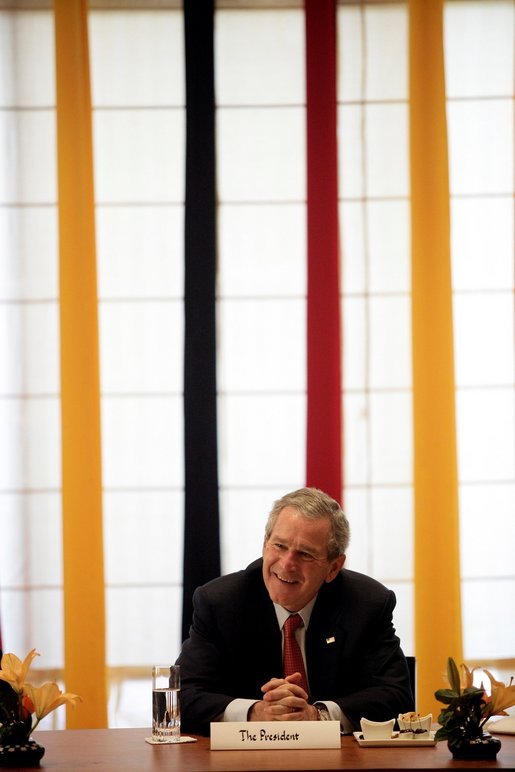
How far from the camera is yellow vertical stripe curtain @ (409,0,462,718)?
409 centimetres

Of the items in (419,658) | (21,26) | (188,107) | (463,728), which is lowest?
(419,658)

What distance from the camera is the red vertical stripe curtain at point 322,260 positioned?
414cm

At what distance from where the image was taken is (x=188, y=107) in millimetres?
4164

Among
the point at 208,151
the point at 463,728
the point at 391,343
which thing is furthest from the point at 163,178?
the point at 463,728

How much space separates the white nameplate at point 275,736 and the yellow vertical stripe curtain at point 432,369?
2.03 m

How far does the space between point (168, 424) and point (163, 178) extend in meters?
1.06

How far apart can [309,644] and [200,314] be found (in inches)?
72.0

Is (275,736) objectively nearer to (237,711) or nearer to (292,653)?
(237,711)

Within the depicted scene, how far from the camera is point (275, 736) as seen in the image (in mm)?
2121

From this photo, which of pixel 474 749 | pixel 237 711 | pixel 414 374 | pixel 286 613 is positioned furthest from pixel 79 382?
pixel 474 749

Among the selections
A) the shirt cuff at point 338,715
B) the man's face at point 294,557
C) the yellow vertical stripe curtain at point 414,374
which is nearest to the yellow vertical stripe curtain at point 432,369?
the yellow vertical stripe curtain at point 414,374

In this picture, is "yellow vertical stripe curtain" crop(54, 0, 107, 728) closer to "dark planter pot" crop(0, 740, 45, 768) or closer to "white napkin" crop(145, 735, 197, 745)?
"white napkin" crop(145, 735, 197, 745)

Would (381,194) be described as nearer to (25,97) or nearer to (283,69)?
(283,69)

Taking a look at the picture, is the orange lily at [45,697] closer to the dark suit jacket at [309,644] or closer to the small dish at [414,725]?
the dark suit jacket at [309,644]
